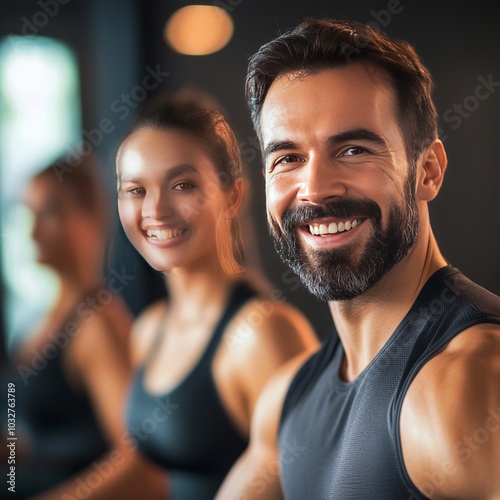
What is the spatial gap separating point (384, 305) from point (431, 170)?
144mm

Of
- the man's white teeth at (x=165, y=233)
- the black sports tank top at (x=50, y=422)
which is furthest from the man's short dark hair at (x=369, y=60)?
the black sports tank top at (x=50, y=422)

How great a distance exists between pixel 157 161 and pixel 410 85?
1.06 feet

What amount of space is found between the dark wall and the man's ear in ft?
0.22

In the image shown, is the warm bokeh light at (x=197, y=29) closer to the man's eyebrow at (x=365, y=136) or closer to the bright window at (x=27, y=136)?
the bright window at (x=27, y=136)

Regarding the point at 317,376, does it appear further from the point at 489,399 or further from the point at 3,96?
the point at 3,96

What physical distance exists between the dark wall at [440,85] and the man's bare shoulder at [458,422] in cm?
22

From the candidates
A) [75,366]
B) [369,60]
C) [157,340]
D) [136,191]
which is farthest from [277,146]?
[75,366]

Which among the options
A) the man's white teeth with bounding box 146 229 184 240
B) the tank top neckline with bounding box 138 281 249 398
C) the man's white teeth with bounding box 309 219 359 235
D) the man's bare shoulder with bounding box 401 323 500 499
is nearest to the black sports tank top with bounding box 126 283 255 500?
the tank top neckline with bounding box 138 281 249 398

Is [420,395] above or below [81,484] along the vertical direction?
above

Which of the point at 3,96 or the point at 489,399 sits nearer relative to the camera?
the point at 489,399

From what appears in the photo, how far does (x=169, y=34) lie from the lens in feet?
3.19

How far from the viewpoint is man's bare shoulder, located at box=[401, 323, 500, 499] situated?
60 centimetres

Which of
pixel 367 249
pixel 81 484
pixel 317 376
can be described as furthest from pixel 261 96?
pixel 81 484

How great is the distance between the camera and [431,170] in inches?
30.0
